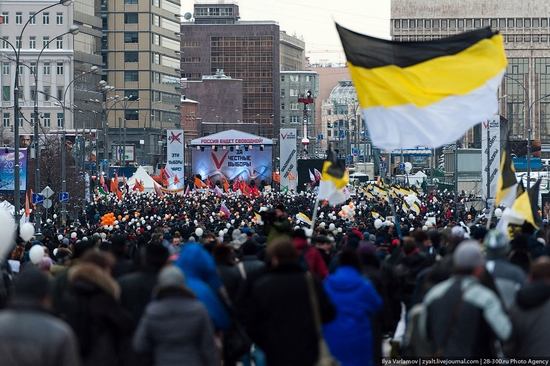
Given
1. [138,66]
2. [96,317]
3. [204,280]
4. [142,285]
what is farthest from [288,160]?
[96,317]

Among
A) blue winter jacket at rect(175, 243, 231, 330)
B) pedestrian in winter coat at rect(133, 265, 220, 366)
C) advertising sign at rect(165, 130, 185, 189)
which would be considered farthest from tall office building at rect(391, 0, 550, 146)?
pedestrian in winter coat at rect(133, 265, 220, 366)

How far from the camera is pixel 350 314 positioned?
31.1 ft

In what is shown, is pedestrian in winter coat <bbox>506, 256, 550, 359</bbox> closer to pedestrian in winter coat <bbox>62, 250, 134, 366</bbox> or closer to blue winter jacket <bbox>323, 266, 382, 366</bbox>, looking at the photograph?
blue winter jacket <bbox>323, 266, 382, 366</bbox>

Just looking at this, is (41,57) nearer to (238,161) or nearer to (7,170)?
(238,161)

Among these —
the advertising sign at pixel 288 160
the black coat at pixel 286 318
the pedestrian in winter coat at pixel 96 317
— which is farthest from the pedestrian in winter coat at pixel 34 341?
the advertising sign at pixel 288 160

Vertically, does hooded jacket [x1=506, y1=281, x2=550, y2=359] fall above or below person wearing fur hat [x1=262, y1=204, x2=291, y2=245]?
below

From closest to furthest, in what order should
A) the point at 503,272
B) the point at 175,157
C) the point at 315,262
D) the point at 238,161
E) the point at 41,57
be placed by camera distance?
1. the point at 503,272
2. the point at 315,262
3. the point at 175,157
4. the point at 238,161
5. the point at 41,57

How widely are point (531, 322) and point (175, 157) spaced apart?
215 feet

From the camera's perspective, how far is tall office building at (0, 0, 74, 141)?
11094 centimetres

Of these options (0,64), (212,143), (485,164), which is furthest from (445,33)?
(485,164)

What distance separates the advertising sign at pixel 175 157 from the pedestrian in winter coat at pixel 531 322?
2489 inches

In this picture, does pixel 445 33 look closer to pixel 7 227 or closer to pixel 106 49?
pixel 106 49

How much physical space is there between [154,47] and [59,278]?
A: 123 m

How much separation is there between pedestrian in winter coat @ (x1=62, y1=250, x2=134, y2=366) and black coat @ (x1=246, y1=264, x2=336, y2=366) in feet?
2.98
